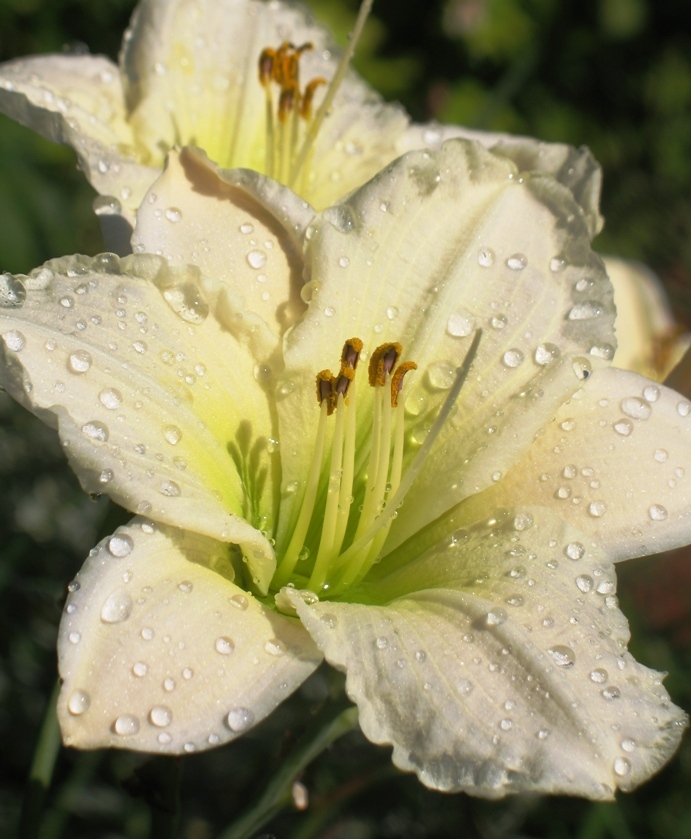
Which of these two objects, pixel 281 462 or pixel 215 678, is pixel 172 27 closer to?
pixel 281 462

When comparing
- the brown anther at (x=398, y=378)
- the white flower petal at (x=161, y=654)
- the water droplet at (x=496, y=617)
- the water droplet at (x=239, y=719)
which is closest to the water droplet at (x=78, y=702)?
the white flower petal at (x=161, y=654)

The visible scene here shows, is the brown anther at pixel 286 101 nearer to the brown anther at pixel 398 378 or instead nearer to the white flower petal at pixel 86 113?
the white flower petal at pixel 86 113

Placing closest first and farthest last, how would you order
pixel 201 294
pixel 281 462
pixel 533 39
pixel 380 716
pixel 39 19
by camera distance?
pixel 380 716 < pixel 201 294 < pixel 281 462 < pixel 39 19 < pixel 533 39

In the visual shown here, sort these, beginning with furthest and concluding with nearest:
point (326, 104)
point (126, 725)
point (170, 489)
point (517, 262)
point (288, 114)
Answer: point (288, 114), point (326, 104), point (517, 262), point (170, 489), point (126, 725)

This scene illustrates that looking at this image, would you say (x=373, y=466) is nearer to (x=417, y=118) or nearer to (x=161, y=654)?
(x=161, y=654)

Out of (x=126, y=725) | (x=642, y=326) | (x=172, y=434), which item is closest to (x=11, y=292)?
(x=172, y=434)

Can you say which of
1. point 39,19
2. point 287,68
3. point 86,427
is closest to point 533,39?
point 39,19
